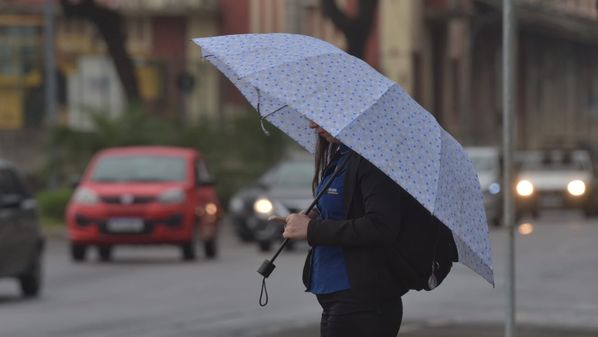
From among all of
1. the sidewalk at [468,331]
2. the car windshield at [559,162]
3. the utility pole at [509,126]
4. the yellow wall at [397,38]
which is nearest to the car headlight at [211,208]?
the sidewalk at [468,331]

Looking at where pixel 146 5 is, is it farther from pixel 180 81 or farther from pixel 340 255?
pixel 340 255

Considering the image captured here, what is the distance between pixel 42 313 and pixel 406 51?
157ft

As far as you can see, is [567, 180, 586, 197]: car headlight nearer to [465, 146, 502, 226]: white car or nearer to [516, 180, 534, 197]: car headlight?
[516, 180, 534, 197]: car headlight

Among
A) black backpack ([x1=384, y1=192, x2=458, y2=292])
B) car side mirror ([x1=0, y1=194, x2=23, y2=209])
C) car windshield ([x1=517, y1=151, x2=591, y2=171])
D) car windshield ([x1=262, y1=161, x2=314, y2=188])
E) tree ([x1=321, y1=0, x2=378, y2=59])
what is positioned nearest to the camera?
black backpack ([x1=384, y1=192, x2=458, y2=292])

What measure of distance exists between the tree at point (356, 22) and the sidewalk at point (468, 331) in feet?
88.7

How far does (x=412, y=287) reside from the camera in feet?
23.2

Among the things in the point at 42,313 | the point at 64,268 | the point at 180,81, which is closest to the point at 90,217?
the point at 64,268

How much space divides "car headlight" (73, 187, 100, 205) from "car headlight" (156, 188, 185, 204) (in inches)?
33.7

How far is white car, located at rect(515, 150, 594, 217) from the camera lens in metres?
46.3

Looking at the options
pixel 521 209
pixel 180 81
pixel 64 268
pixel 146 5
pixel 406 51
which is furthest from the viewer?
pixel 146 5

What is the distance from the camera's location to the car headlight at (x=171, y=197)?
2733 cm

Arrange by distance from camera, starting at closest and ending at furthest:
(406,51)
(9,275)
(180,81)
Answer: (9,275) → (180,81) → (406,51)

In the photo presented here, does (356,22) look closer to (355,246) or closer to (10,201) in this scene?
(10,201)

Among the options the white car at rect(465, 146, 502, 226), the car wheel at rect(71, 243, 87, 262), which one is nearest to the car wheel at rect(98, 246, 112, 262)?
the car wheel at rect(71, 243, 87, 262)
